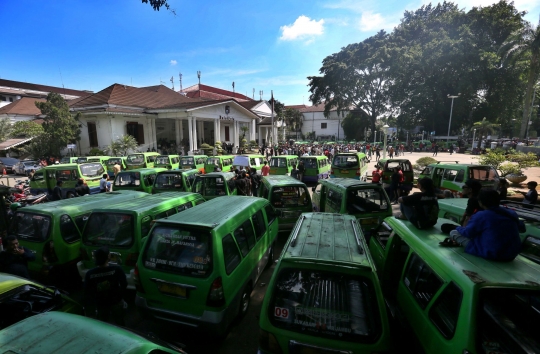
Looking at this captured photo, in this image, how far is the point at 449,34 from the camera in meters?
41.8

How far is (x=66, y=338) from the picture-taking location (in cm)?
192

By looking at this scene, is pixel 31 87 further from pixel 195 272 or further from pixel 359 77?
pixel 195 272

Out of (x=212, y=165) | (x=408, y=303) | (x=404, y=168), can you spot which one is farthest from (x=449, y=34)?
(x=408, y=303)

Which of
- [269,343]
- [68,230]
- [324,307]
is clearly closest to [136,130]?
[68,230]

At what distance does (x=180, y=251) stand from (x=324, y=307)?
208cm

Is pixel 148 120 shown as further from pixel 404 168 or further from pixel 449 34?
pixel 449 34

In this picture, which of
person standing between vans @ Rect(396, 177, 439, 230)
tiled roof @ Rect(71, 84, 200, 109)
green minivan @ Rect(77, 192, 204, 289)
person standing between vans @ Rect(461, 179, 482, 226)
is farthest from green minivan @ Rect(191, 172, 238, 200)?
tiled roof @ Rect(71, 84, 200, 109)

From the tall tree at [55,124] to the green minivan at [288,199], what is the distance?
2450cm

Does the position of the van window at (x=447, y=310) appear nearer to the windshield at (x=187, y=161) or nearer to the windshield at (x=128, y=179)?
the windshield at (x=128, y=179)

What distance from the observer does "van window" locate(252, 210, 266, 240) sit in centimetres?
499

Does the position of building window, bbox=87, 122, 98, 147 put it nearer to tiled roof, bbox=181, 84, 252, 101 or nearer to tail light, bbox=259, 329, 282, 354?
tiled roof, bbox=181, 84, 252, 101

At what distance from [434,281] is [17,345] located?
3.47 m

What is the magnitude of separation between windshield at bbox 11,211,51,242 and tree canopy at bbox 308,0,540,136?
45878 millimetres

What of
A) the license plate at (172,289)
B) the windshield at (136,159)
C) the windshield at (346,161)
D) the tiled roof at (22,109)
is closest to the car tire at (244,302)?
the license plate at (172,289)
